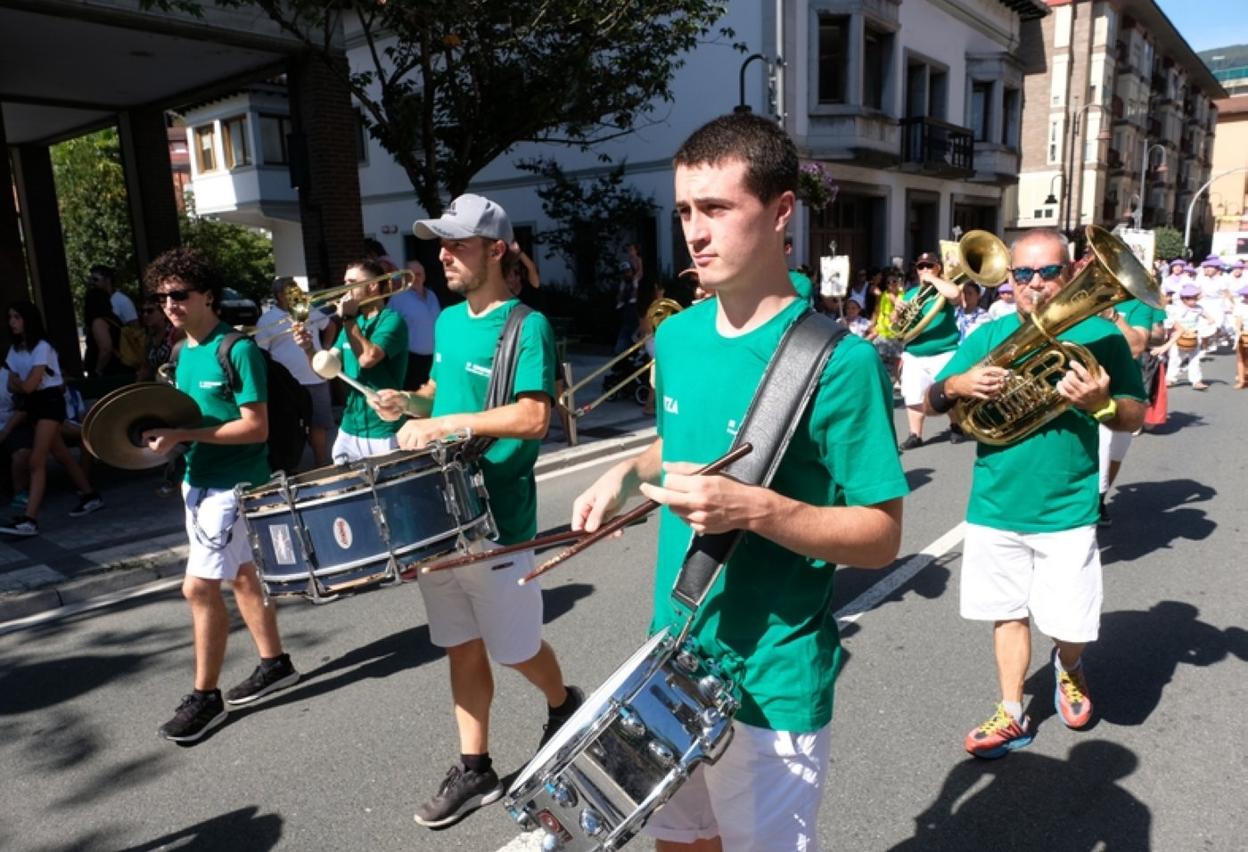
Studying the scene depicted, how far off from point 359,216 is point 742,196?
11.0 m

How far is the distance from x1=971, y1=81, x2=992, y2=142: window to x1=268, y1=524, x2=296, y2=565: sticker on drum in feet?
92.9

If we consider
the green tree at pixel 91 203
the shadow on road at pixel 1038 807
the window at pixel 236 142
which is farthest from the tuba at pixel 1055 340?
the green tree at pixel 91 203

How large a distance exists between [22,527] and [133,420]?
4057 millimetres

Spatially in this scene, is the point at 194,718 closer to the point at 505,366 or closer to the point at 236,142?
the point at 505,366

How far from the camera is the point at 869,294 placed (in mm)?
16547

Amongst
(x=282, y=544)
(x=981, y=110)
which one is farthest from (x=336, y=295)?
(x=981, y=110)

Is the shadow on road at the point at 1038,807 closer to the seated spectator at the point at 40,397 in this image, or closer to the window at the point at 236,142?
the seated spectator at the point at 40,397

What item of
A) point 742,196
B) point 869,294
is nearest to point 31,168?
point 869,294

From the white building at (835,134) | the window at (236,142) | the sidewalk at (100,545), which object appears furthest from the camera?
the window at (236,142)

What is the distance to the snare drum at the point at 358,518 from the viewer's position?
2.67 metres

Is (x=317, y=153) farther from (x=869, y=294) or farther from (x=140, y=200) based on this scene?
(x=869, y=294)

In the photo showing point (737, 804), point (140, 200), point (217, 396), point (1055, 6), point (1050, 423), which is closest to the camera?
point (737, 804)

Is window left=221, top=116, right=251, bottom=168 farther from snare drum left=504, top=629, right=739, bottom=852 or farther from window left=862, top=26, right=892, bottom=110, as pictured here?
snare drum left=504, top=629, right=739, bottom=852

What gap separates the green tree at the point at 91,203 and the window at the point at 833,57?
20831 mm
